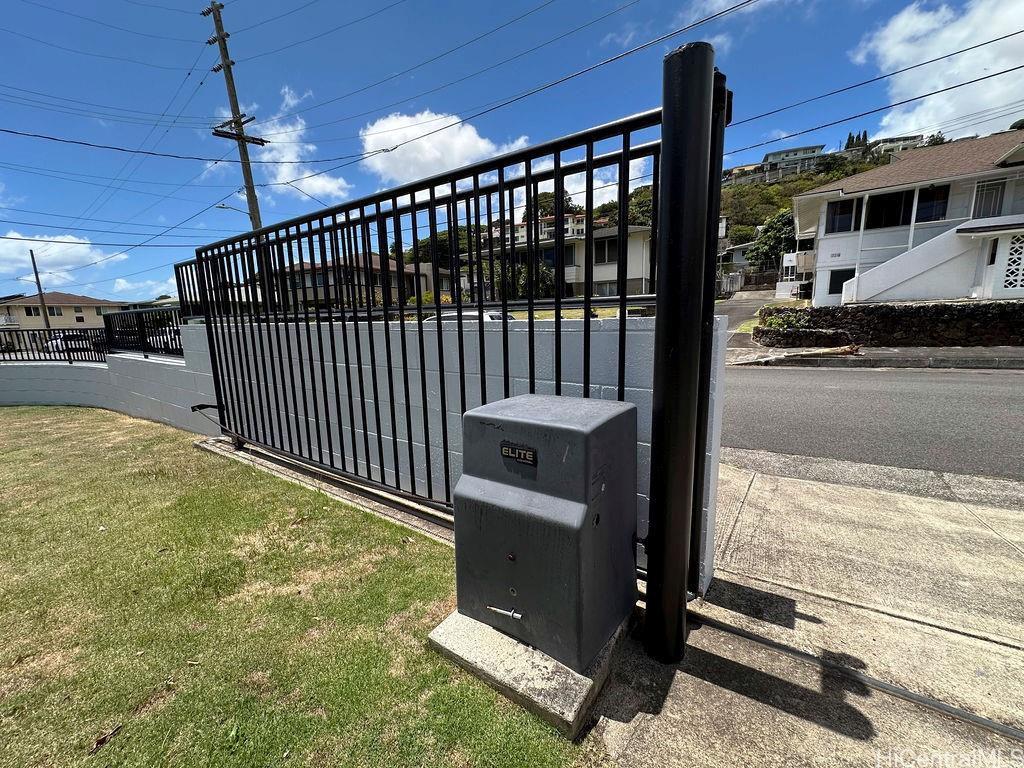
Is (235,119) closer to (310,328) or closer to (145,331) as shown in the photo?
(145,331)

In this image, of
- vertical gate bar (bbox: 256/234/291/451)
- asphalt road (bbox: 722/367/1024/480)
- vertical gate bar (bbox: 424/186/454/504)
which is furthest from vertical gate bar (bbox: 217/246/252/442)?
asphalt road (bbox: 722/367/1024/480)

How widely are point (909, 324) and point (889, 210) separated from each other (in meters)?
7.43

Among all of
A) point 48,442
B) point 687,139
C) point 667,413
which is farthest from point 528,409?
point 48,442

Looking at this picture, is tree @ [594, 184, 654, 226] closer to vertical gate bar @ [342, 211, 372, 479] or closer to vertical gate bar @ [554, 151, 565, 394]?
vertical gate bar @ [554, 151, 565, 394]

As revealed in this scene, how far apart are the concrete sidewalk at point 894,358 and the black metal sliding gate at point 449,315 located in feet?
26.1

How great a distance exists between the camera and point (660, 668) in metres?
1.63

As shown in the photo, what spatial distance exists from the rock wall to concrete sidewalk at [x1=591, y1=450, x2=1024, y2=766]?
428 inches

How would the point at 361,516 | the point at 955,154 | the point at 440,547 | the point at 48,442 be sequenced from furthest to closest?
1. the point at 955,154
2. the point at 48,442
3. the point at 361,516
4. the point at 440,547

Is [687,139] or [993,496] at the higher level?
[687,139]

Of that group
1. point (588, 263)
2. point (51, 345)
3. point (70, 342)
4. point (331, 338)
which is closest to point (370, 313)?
point (331, 338)

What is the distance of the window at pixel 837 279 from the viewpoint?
55.6 ft

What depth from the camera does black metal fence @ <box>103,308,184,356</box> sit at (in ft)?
20.7

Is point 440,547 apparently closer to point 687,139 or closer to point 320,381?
point 320,381

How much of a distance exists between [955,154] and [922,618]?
2204 cm
